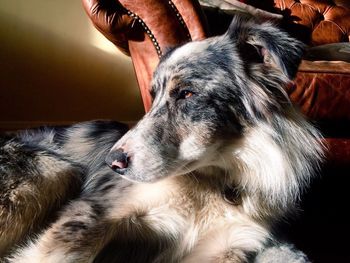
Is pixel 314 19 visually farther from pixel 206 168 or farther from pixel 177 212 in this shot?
pixel 177 212

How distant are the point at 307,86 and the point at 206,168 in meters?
0.62

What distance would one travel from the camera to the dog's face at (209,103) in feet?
3.63

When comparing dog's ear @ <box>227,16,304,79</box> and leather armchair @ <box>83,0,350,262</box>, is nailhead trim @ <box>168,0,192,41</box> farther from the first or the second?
dog's ear @ <box>227,16,304,79</box>

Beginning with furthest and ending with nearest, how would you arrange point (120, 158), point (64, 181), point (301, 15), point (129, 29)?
1. point (301, 15)
2. point (129, 29)
3. point (64, 181)
4. point (120, 158)

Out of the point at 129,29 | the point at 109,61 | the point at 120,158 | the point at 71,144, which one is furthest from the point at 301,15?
the point at 120,158

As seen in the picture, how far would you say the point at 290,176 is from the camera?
4.08 feet

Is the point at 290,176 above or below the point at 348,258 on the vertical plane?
above


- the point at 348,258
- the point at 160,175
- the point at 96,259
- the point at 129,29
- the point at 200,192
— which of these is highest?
the point at 129,29

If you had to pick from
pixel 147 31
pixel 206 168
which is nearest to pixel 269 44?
pixel 206 168

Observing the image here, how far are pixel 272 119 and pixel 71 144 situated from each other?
779 mm

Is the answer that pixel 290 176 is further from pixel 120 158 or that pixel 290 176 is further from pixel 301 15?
pixel 301 15

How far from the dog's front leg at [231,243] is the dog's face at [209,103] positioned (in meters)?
0.21

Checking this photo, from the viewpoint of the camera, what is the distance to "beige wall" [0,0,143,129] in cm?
272

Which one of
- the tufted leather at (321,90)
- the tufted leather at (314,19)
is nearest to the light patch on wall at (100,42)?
the tufted leather at (314,19)
